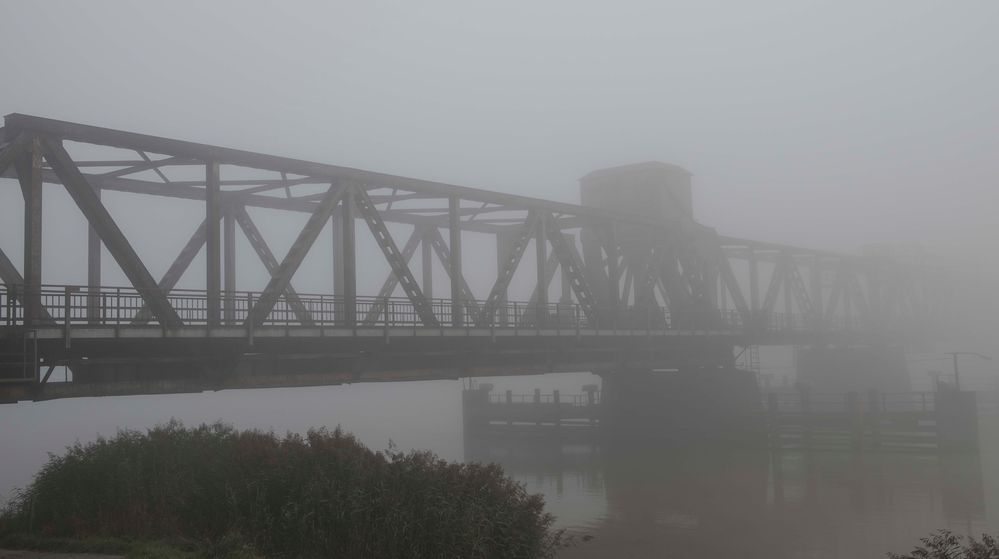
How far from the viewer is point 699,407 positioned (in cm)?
4828

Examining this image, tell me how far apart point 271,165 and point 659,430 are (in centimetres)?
2928

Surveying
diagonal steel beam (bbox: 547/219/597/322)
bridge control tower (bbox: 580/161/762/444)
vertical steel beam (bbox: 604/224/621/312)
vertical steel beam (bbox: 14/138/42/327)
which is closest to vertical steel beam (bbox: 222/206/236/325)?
vertical steel beam (bbox: 14/138/42/327)

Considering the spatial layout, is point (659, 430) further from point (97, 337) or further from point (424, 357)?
point (97, 337)

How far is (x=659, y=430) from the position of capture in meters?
48.8

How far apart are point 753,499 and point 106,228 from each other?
2433 centimetres

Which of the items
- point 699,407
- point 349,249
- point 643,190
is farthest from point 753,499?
point 643,190

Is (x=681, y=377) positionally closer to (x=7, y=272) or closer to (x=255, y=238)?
(x=255, y=238)

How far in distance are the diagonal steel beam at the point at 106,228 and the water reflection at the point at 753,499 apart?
42.5ft

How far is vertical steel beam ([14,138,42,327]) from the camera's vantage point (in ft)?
69.7

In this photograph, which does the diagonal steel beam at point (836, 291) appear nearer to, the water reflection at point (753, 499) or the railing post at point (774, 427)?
the railing post at point (774, 427)

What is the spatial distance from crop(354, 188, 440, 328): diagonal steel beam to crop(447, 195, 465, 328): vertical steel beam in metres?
1.72

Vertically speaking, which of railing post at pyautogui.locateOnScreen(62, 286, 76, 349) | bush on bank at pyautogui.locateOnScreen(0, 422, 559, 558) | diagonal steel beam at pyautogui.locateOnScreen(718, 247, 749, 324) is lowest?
bush on bank at pyautogui.locateOnScreen(0, 422, 559, 558)

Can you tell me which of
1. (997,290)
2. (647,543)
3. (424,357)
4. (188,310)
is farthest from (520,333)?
(997,290)

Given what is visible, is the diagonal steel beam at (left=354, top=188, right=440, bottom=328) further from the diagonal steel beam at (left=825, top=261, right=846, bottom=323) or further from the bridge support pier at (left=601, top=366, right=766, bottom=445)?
the diagonal steel beam at (left=825, top=261, right=846, bottom=323)
